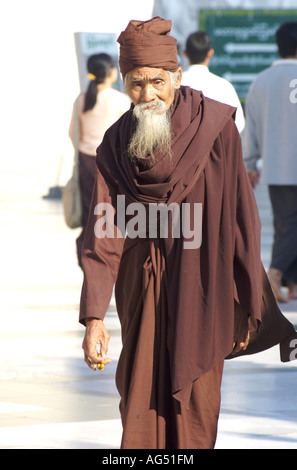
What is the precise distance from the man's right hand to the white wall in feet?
75.3

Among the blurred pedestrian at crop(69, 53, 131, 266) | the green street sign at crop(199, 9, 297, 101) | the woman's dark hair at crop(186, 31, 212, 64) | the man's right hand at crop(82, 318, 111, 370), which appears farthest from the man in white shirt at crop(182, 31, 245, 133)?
the green street sign at crop(199, 9, 297, 101)

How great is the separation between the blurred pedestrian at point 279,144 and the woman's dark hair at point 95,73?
5.16 ft

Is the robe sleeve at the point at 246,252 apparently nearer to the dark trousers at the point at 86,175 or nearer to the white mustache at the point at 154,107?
the white mustache at the point at 154,107

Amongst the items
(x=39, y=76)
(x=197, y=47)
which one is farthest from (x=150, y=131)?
(x=39, y=76)

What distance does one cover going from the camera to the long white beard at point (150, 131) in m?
4.00

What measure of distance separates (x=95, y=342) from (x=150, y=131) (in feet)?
2.43

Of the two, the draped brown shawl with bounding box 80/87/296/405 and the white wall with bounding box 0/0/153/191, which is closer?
the draped brown shawl with bounding box 80/87/296/405

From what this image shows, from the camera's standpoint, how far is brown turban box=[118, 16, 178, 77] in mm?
4020

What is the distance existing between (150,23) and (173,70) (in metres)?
0.18

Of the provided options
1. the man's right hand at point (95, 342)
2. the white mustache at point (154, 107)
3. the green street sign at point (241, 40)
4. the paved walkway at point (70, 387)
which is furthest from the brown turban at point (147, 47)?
the green street sign at point (241, 40)

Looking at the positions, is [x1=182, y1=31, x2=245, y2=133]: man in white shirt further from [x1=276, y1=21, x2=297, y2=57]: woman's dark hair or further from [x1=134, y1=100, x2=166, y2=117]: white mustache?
[x1=134, y1=100, x2=166, y2=117]: white mustache

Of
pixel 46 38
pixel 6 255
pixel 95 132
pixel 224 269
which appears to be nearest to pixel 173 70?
pixel 224 269

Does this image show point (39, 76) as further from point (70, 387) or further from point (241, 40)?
point (70, 387)

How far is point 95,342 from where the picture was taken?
3910mm
